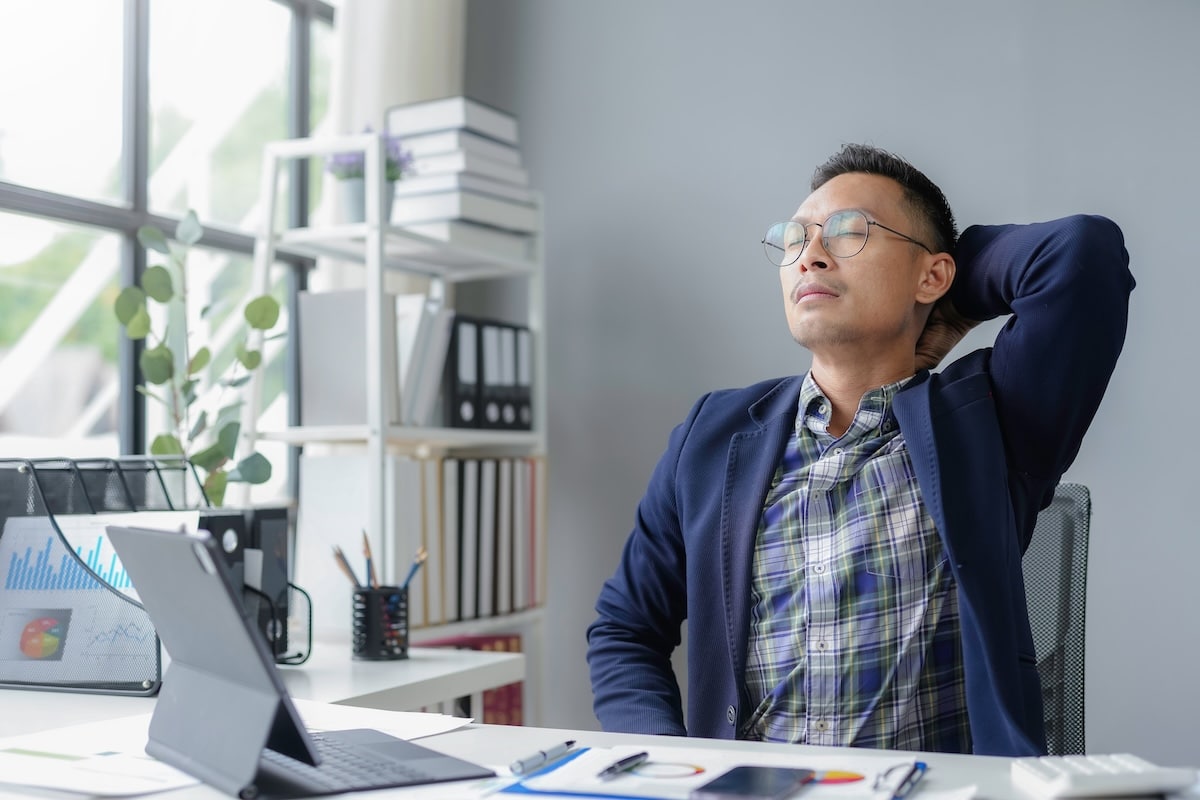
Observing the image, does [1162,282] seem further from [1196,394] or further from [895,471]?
[895,471]

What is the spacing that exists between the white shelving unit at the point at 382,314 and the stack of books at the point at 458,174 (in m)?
0.07

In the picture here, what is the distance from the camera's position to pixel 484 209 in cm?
278

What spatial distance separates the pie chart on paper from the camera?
5.18 feet

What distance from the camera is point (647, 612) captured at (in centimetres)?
165

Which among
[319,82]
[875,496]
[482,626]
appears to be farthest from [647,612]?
[319,82]

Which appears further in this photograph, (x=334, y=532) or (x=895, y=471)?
(x=334, y=532)

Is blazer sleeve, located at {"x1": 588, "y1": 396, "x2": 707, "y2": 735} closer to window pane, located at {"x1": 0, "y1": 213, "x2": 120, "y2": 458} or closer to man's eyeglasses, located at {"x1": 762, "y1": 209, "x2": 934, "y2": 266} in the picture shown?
man's eyeglasses, located at {"x1": 762, "y1": 209, "x2": 934, "y2": 266}

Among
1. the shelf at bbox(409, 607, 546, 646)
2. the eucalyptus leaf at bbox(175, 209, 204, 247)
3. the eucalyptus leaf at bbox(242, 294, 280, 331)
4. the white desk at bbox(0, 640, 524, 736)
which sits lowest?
the shelf at bbox(409, 607, 546, 646)

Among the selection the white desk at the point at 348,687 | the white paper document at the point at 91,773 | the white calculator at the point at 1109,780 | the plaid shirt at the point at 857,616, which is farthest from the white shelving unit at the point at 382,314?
the white calculator at the point at 1109,780

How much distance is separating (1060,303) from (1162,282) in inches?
49.5

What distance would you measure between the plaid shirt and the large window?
1.49 metres

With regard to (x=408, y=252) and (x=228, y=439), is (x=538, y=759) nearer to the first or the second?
(x=228, y=439)

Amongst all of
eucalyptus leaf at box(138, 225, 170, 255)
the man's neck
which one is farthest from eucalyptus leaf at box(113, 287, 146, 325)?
the man's neck

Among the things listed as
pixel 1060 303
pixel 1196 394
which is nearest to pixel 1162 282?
pixel 1196 394
